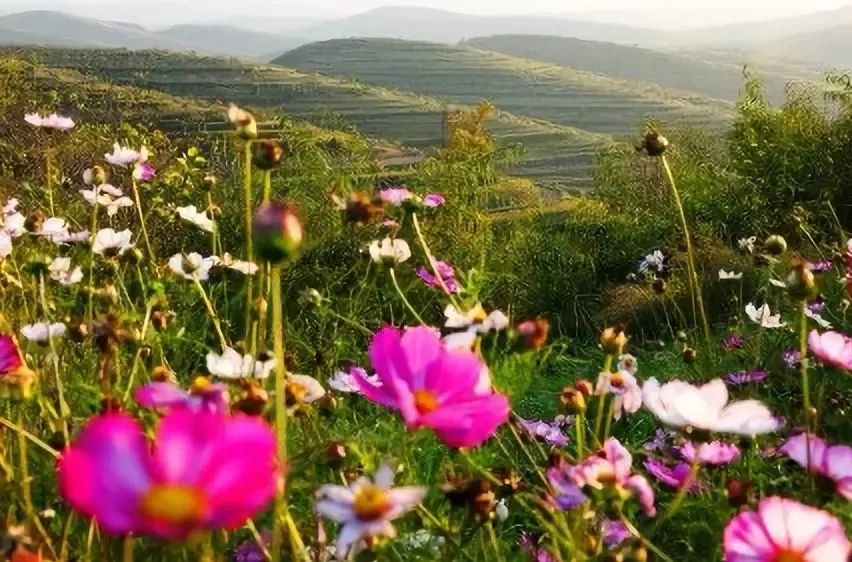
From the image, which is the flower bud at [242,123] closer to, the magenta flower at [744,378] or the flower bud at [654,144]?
the flower bud at [654,144]

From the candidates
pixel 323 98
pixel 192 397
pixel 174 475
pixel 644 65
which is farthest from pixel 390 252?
pixel 644 65

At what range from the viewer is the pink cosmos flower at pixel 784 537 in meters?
0.42

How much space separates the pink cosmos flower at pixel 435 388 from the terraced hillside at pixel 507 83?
3249 cm

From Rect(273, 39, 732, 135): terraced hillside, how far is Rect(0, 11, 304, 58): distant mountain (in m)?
79.6

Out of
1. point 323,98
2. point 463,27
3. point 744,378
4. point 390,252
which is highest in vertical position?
point 463,27

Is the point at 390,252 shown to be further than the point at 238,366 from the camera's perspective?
Yes

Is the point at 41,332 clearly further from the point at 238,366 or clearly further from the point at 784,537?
the point at 784,537

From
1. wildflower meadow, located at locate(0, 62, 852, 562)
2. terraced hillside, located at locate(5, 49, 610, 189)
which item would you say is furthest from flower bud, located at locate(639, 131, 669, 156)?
terraced hillside, located at locate(5, 49, 610, 189)

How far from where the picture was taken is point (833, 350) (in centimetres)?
66

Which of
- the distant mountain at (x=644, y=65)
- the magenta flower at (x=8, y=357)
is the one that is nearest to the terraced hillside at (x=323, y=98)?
the magenta flower at (x=8, y=357)

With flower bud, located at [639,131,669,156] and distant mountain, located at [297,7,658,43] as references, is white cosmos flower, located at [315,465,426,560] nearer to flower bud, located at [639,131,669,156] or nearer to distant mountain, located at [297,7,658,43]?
flower bud, located at [639,131,669,156]

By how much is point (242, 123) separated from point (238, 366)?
0.48ft

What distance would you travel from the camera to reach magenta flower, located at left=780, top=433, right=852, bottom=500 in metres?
0.52

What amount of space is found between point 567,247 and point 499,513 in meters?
4.36
